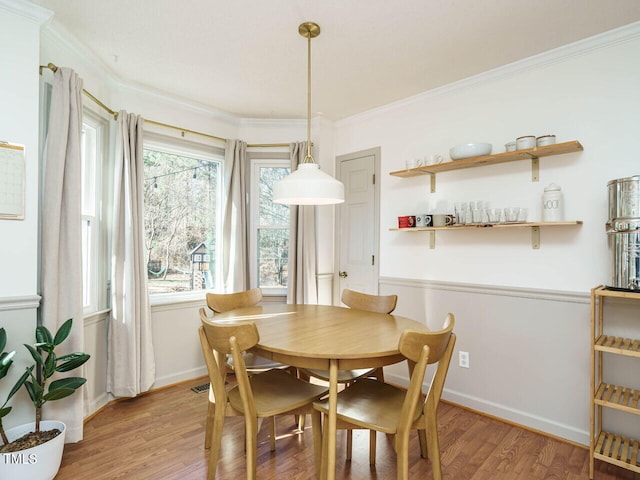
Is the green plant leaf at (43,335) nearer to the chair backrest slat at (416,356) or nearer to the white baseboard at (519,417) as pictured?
the chair backrest slat at (416,356)

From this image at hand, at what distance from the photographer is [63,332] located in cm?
208

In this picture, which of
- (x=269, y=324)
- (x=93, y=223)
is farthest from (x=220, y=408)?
(x=93, y=223)

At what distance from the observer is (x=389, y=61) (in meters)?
2.64

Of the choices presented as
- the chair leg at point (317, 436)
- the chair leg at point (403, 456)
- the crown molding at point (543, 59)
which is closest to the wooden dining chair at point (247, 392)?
the chair leg at point (317, 436)

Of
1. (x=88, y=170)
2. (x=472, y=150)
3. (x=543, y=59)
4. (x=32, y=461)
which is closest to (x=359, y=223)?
(x=472, y=150)

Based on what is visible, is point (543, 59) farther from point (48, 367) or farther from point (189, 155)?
point (48, 367)

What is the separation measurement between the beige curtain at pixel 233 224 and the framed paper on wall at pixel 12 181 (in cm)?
178

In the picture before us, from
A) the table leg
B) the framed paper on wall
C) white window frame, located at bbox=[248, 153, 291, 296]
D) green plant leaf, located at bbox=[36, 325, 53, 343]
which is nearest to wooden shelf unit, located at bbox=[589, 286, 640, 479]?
the table leg

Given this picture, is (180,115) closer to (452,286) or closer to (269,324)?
(269,324)

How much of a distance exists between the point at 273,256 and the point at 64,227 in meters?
2.03

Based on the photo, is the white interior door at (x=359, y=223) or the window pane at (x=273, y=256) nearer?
the white interior door at (x=359, y=223)

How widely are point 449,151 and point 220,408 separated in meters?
2.54

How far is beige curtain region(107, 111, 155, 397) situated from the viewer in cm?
285

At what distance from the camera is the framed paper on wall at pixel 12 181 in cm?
198
